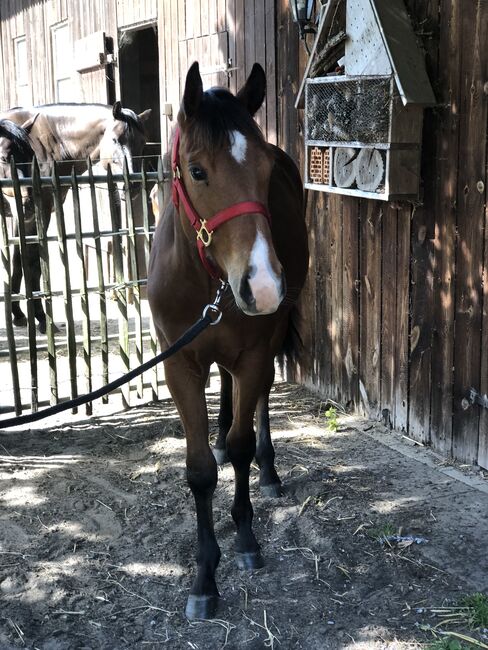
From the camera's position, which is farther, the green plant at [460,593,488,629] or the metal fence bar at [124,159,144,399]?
the metal fence bar at [124,159,144,399]

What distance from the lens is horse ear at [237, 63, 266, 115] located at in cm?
268

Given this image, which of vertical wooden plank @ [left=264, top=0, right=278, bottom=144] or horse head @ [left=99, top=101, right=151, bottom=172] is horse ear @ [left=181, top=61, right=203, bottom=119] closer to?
vertical wooden plank @ [left=264, top=0, right=278, bottom=144]

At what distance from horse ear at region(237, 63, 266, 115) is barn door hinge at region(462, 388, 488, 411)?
196 centimetres

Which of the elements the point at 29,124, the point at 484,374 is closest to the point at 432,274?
the point at 484,374

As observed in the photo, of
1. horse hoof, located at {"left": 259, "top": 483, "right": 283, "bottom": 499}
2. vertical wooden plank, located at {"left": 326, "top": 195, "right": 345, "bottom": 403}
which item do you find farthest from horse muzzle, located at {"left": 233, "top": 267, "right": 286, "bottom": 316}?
vertical wooden plank, located at {"left": 326, "top": 195, "right": 345, "bottom": 403}

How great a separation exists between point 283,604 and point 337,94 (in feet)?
8.92

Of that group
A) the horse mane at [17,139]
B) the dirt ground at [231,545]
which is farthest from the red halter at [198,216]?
the horse mane at [17,139]

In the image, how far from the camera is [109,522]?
3506 millimetres

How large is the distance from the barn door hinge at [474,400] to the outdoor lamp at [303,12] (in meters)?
2.49

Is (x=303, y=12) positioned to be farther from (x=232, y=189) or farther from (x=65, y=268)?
(x=232, y=189)

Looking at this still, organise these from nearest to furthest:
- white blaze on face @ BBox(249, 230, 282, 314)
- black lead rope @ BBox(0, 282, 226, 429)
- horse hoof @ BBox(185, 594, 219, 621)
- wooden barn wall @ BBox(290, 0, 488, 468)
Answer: white blaze on face @ BBox(249, 230, 282, 314) < black lead rope @ BBox(0, 282, 226, 429) < horse hoof @ BBox(185, 594, 219, 621) < wooden barn wall @ BBox(290, 0, 488, 468)

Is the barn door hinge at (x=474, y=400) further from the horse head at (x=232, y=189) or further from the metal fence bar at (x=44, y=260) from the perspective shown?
the metal fence bar at (x=44, y=260)

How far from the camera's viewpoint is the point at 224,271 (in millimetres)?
2555

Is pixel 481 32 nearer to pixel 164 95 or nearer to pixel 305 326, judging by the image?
pixel 305 326
